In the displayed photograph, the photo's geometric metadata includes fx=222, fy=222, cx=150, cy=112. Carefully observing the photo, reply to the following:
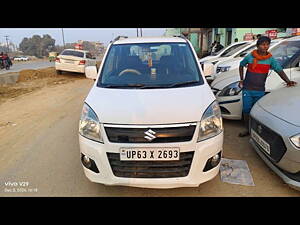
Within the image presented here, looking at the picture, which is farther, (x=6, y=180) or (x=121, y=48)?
(x=121, y=48)

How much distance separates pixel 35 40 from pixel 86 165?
306 feet

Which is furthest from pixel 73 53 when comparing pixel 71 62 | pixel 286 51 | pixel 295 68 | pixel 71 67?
pixel 295 68

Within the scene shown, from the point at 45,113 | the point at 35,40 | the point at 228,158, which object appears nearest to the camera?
the point at 228,158

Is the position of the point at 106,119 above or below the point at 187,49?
below

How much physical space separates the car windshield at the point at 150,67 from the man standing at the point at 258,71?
1166mm

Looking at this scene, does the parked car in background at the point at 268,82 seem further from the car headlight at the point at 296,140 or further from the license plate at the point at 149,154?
the license plate at the point at 149,154

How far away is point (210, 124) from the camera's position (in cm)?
224

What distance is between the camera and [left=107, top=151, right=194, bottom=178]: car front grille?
6.93 feet

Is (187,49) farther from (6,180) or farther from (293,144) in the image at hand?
(6,180)

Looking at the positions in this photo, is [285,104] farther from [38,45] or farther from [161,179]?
[38,45]

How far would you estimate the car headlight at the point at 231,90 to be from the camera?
4.20 metres

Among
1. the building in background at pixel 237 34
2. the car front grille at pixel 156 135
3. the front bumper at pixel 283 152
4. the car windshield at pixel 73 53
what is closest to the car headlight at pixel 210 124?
the car front grille at pixel 156 135

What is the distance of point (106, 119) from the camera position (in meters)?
2.15
